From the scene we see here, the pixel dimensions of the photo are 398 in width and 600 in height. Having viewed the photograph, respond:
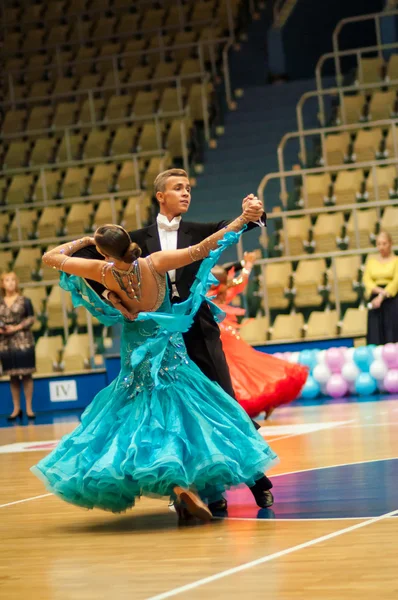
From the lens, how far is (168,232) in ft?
17.5

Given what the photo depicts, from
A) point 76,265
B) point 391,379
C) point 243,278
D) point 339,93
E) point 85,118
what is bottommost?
point 391,379

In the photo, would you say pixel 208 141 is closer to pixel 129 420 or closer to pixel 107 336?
pixel 107 336

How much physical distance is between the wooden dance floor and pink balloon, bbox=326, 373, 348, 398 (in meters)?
4.54

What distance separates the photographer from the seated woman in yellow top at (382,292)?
1129 centimetres

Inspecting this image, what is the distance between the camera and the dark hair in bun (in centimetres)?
468

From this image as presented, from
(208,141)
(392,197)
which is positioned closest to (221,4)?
(208,141)

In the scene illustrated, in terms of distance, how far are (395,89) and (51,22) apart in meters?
7.25

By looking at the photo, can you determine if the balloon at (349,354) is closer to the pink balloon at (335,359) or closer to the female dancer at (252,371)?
the pink balloon at (335,359)

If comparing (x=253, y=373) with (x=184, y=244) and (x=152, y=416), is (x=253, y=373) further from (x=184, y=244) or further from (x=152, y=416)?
(x=152, y=416)

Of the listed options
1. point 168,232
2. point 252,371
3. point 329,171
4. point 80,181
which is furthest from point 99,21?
point 168,232

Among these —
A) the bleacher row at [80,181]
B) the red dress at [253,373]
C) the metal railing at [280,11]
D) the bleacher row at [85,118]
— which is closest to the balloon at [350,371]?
the red dress at [253,373]

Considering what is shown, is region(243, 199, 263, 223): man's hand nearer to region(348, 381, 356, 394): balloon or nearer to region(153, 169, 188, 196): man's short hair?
region(153, 169, 188, 196): man's short hair

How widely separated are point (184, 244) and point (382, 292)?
6.28 m

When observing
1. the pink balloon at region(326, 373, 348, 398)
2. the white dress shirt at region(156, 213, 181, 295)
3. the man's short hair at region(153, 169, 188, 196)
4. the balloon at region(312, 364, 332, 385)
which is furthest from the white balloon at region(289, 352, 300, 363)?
the man's short hair at region(153, 169, 188, 196)
